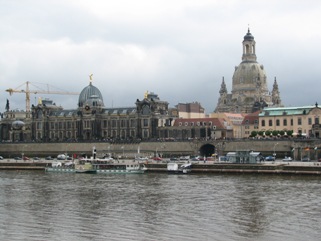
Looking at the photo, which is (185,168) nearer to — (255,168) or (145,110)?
(255,168)

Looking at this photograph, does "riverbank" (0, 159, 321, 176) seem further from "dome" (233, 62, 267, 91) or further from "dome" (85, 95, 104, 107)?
"dome" (233, 62, 267, 91)

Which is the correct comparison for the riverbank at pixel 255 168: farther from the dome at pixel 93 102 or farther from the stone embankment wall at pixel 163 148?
the dome at pixel 93 102

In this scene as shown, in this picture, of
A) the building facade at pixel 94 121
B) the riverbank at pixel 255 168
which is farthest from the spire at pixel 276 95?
the riverbank at pixel 255 168

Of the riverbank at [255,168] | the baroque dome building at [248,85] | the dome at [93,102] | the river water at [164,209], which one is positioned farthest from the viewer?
the baroque dome building at [248,85]

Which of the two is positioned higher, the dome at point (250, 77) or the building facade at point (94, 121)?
the dome at point (250, 77)

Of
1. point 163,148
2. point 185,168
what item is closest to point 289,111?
point 163,148

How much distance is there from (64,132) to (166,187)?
284 ft

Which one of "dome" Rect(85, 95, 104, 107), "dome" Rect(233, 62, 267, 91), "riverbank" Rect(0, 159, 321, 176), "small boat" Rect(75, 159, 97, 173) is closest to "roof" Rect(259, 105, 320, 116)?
"riverbank" Rect(0, 159, 321, 176)

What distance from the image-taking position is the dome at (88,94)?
6043 inches

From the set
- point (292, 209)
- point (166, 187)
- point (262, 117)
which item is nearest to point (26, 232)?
point (292, 209)

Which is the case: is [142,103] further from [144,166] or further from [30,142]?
[144,166]

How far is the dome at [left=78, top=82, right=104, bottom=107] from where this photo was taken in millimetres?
153500

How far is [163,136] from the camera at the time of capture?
447 ft

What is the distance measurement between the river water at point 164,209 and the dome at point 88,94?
7508 centimetres
